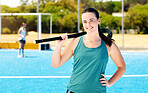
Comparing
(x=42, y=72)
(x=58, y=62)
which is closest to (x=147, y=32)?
(x=42, y=72)

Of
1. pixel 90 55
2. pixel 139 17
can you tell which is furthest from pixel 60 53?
pixel 139 17

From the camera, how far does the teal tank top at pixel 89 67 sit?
2568mm

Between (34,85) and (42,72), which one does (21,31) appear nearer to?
(42,72)

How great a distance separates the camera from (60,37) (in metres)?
2.58

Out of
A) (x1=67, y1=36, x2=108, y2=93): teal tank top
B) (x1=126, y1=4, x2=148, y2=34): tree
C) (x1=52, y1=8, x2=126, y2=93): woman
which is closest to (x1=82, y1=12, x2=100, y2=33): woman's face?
(x1=52, y1=8, x2=126, y2=93): woman

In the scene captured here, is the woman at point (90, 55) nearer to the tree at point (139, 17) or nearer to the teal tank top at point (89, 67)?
A: the teal tank top at point (89, 67)

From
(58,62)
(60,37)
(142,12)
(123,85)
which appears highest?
(142,12)

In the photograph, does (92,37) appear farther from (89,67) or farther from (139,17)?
(139,17)

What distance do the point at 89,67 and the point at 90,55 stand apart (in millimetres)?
101

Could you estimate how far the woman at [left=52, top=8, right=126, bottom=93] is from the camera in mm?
2572

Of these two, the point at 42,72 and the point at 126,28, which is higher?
the point at 126,28

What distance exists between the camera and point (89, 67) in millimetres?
2576

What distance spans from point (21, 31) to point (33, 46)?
6.10 meters

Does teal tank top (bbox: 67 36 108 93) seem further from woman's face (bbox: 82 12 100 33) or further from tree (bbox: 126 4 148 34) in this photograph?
tree (bbox: 126 4 148 34)
